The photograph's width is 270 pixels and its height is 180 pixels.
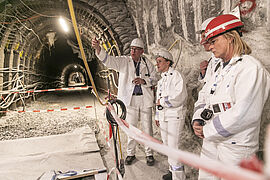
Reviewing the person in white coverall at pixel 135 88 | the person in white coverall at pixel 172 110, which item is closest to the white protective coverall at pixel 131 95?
the person in white coverall at pixel 135 88

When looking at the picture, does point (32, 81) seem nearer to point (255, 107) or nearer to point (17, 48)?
point (17, 48)

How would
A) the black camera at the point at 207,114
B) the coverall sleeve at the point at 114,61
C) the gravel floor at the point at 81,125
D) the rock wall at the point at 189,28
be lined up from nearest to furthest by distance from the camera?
the black camera at the point at 207,114, the rock wall at the point at 189,28, the gravel floor at the point at 81,125, the coverall sleeve at the point at 114,61

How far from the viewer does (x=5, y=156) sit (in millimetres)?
3541

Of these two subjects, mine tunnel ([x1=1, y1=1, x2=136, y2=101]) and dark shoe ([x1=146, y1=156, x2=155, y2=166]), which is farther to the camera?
mine tunnel ([x1=1, y1=1, x2=136, y2=101])

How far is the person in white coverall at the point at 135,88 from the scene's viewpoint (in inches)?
137

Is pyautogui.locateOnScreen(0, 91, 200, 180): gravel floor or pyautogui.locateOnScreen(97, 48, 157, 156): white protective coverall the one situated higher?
pyautogui.locateOnScreen(97, 48, 157, 156): white protective coverall

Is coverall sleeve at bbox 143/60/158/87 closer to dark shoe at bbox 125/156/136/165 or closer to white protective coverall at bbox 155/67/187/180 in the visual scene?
white protective coverall at bbox 155/67/187/180

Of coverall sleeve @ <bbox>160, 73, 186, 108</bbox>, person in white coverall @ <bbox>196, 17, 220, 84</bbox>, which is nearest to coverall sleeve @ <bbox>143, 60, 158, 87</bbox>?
coverall sleeve @ <bbox>160, 73, 186, 108</bbox>

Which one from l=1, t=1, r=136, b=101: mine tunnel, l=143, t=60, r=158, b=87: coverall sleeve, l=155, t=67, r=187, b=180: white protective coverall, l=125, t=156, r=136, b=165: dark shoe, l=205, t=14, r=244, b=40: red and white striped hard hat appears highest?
l=1, t=1, r=136, b=101: mine tunnel

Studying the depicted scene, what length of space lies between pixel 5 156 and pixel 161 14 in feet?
15.5

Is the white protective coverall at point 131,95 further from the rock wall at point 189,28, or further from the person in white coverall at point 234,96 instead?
the person in white coverall at point 234,96

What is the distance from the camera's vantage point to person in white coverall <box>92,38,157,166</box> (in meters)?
3.47

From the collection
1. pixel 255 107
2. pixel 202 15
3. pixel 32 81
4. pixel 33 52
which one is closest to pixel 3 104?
pixel 32 81

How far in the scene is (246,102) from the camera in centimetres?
131
